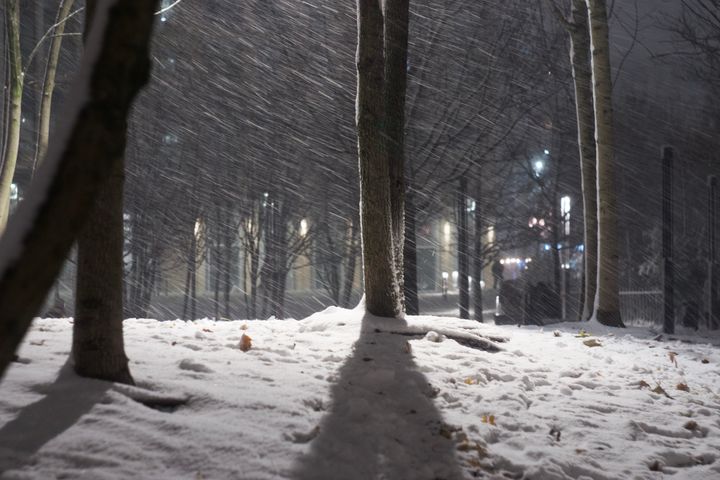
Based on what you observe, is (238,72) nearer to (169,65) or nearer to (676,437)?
(169,65)

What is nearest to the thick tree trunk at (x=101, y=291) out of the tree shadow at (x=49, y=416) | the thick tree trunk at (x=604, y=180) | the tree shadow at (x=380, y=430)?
the tree shadow at (x=49, y=416)

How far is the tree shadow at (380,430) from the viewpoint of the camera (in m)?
3.46

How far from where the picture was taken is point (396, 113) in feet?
26.7

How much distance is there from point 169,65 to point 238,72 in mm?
2584

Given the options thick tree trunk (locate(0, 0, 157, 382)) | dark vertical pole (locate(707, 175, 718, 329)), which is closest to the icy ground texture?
thick tree trunk (locate(0, 0, 157, 382))

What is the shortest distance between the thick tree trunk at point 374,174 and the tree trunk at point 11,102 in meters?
5.02

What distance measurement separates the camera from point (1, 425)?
3.21 metres

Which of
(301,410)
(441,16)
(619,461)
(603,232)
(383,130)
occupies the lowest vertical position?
(619,461)

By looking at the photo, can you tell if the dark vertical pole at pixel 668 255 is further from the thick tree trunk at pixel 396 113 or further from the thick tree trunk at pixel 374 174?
the thick tree trunk at pixel 374 174

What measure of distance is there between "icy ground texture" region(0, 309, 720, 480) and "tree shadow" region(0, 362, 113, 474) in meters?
0.01

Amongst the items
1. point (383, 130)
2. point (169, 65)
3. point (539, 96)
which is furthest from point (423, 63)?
point (169, 65)

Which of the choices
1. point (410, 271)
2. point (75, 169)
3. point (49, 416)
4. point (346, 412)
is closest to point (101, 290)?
point (49, 416)

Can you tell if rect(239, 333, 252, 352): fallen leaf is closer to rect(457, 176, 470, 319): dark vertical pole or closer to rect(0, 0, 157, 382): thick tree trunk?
rect(0, 0, 157, 382): thick tree trunk

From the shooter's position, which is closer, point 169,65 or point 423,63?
point 423,63
